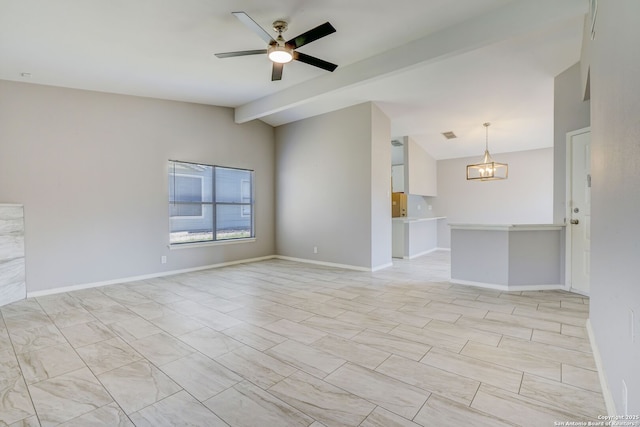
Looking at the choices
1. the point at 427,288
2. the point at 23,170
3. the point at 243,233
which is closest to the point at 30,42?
the point at 23,170

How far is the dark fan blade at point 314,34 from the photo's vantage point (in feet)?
8.77

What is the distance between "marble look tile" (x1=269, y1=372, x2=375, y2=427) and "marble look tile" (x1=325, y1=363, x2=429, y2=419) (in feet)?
0.22

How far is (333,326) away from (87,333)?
7.81 ft

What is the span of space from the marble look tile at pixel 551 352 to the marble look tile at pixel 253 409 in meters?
1.88

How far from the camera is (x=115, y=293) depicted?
13.7 feet

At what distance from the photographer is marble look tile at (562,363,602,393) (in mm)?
1900

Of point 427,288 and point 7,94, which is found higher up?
point 7,94

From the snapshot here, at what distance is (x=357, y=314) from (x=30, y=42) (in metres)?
4.51

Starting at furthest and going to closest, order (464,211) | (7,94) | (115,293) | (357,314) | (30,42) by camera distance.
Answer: (464,211) < (115,293) < (7,94) < (357,314) < (30,42)

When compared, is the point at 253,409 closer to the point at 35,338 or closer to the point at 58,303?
the point at 35,338

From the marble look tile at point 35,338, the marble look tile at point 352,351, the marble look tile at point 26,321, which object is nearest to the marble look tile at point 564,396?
the marble look tile at point 352,351

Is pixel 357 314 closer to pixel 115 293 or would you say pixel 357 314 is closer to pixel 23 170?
pixel 115 293

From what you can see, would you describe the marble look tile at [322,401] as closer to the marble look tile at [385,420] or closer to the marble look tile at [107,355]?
the marble look tile at [385,420]

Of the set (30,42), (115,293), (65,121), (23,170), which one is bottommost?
(115,293)
